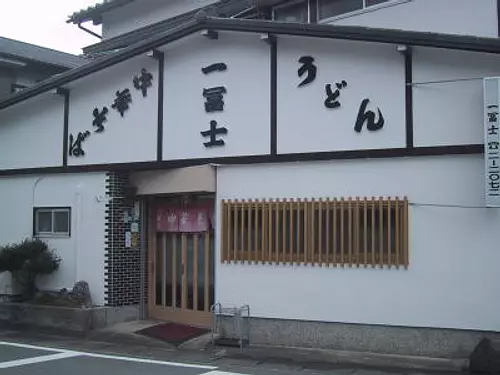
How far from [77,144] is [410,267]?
8.33 m

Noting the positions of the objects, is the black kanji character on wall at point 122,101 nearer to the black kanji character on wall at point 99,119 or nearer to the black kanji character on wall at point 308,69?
the black kanji character on wall at point 99,119

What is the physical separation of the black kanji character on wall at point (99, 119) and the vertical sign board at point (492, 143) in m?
8.40

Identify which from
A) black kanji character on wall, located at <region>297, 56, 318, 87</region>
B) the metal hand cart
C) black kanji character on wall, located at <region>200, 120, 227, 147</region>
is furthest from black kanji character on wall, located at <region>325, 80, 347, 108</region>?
the metal hand cart

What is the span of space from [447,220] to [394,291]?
150 cm

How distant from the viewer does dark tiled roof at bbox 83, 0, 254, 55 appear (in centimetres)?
1914

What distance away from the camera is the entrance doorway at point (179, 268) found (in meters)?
13.7

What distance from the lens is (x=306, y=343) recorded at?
453 inches

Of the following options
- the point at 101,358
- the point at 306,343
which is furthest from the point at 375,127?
the point at 101,358

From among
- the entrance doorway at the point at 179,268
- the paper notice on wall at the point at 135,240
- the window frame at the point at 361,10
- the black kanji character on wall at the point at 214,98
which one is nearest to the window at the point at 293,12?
the window frame at the point at 361,10

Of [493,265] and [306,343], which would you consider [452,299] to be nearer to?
[493,265]

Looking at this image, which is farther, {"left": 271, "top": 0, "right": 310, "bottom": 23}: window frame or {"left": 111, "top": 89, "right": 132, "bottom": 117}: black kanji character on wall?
{"left": 271, "top": 0, "right": 310, "bottom": 23}: window frame

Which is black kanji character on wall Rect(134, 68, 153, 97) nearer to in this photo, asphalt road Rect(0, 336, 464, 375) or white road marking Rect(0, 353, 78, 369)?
asphalt road Rect(0, 336, 464, 375)

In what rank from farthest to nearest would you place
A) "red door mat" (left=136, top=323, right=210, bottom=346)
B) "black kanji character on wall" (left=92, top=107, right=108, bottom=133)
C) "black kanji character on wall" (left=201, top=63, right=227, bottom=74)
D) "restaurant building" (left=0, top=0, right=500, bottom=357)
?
"black kanji character on wall" (left=92, top=107, right=108, bottom=133) < "black kanji character on wall" (left=201, top=63, right=227, bottom=74) < "red door mat" (left=136, top=323, right=210, bottom=346) < "restaurant building" (left=0, top=0, right=500, bottom=357)

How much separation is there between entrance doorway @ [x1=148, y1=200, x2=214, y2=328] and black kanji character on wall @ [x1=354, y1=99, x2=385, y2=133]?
4232 mm
